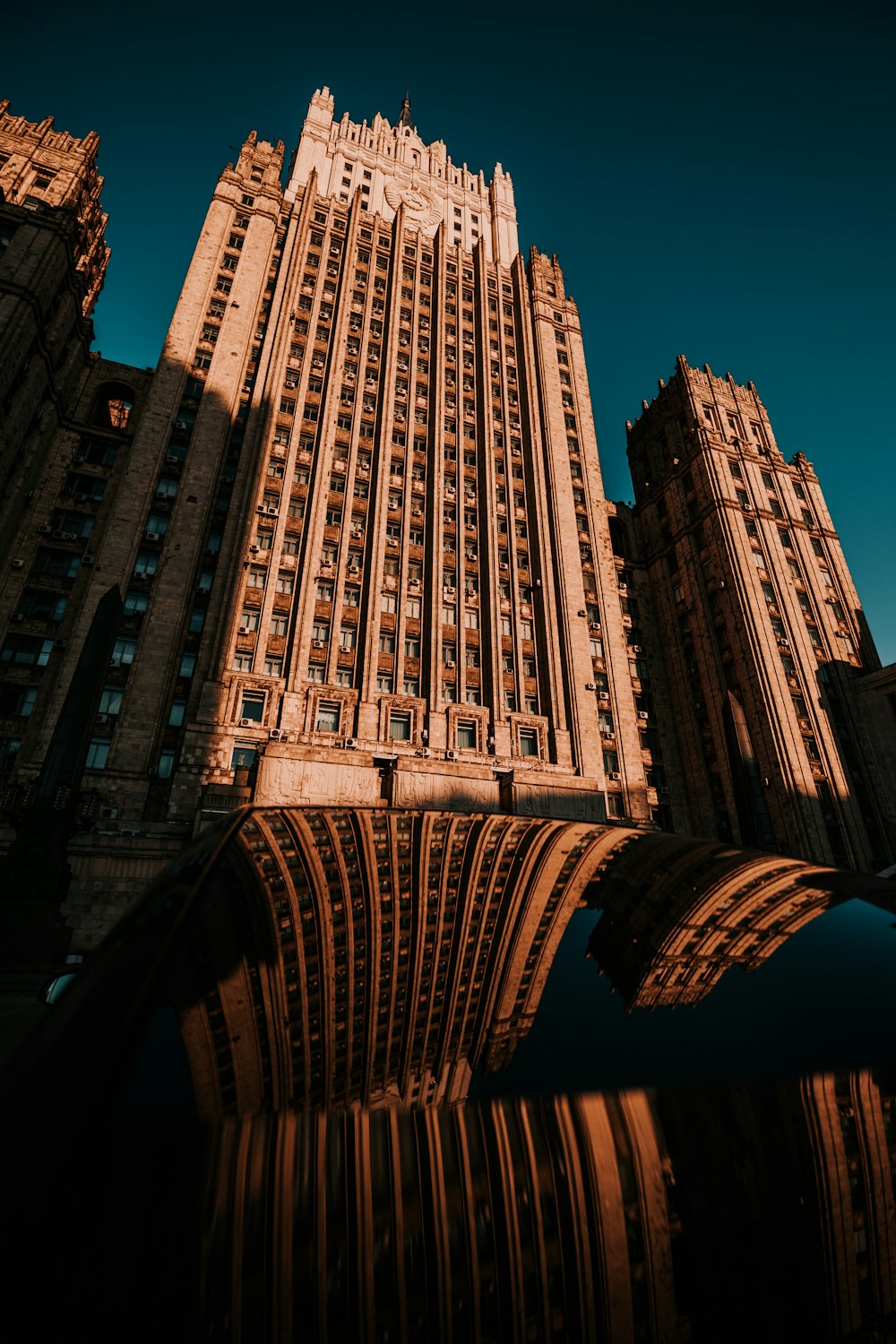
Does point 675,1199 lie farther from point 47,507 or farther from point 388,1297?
point 47,507

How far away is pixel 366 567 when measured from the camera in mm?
29906

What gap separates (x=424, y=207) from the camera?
156ft

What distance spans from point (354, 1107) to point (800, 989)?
68.8 inches

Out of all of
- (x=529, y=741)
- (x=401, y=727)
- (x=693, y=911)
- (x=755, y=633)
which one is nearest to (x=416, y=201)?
(x=755, y=633)

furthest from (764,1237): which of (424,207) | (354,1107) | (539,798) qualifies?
(424,207)

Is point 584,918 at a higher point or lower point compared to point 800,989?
higher

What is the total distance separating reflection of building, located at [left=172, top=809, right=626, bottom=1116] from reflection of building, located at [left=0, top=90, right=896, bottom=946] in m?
17.8

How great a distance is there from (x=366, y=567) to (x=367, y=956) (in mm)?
28810

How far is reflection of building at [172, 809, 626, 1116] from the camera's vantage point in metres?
1.59

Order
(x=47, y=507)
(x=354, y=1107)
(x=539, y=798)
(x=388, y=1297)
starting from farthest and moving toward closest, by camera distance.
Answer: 1. (x=47, y=507)
2. (x=539, y=798)
3. (x=354, y=1107)
4. (x=388, y=1297)

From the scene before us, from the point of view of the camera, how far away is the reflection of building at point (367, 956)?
5.20 feet

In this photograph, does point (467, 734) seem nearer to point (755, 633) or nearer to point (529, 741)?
point (529, 741)

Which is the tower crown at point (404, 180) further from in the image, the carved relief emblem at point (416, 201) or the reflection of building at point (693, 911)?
the reflection of building at point (693, 911)

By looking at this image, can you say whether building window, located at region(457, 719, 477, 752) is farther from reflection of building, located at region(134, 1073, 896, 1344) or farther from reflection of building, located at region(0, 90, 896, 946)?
reflection of building, located at region(134, 1073, 896, 1344)
